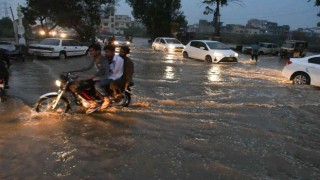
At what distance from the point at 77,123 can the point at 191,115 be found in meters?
2.71

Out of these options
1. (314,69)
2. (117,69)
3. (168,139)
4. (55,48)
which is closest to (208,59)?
(55,48)

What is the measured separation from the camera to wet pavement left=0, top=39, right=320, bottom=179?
17.2 feet

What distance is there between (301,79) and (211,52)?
9.76 meters

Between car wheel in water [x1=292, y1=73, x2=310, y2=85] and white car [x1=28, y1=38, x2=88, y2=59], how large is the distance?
15.1 metres

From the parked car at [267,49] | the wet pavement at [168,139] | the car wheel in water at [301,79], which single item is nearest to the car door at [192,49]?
the car wheel in water at [301,79]

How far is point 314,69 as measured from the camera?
13.8 metres

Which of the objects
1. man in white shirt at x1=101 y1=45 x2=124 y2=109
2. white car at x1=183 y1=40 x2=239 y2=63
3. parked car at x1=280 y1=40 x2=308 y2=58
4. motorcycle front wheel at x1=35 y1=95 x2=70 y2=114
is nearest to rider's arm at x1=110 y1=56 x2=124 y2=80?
man in white shirt at x1=101 y1=45 x2=124 y2=109

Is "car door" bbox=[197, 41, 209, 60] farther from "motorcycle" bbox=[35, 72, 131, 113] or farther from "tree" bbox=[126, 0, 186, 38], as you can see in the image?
"tree" bbox=[126, 0, 186, 38]

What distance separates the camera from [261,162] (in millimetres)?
5668

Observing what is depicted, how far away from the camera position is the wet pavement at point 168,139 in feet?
17.2

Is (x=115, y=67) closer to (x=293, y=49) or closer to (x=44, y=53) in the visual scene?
(x=44, y=53)

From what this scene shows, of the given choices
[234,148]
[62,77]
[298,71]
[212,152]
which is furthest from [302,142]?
[298,71]

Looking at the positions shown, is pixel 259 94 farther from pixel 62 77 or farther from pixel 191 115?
pixel 62 77

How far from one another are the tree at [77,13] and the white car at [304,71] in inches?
1088
